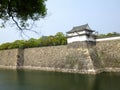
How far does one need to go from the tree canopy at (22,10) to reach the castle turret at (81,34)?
11.4 metres

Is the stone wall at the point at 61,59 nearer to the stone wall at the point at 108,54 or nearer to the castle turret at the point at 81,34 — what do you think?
the castle turret at the point at 81,34

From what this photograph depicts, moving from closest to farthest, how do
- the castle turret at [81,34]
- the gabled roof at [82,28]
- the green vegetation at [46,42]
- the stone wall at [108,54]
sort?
the stone wall at [108,54]
the castle turret at [81,34]
the gabled roof at [82,28]
the green vegetation at [46,42]

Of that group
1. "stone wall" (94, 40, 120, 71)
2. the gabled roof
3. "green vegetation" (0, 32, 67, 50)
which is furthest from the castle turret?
A: "green vegetation" (0, 32, 67, 50)

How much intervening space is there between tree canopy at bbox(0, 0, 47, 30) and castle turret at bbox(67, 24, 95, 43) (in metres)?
11.4

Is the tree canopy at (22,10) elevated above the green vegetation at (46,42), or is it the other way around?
the green vegetation at (46,42)

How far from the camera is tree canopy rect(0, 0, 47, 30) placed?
4.39 metres

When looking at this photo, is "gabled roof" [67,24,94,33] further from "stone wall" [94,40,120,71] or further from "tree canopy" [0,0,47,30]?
"tree canopy" [0,0,47,30]

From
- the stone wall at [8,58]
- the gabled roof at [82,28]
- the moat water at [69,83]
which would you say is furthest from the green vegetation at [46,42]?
the moat water at [69,83]

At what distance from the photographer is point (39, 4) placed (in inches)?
191

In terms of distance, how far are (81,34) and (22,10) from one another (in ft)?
39.2

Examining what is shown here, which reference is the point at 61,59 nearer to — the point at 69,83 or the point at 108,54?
the point at 108,54

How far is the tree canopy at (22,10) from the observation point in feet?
14.4

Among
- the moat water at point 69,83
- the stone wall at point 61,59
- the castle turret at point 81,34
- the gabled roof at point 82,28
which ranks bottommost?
the moat water at point 69,83

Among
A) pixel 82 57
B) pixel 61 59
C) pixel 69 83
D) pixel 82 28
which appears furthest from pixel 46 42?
pixel 69 83
